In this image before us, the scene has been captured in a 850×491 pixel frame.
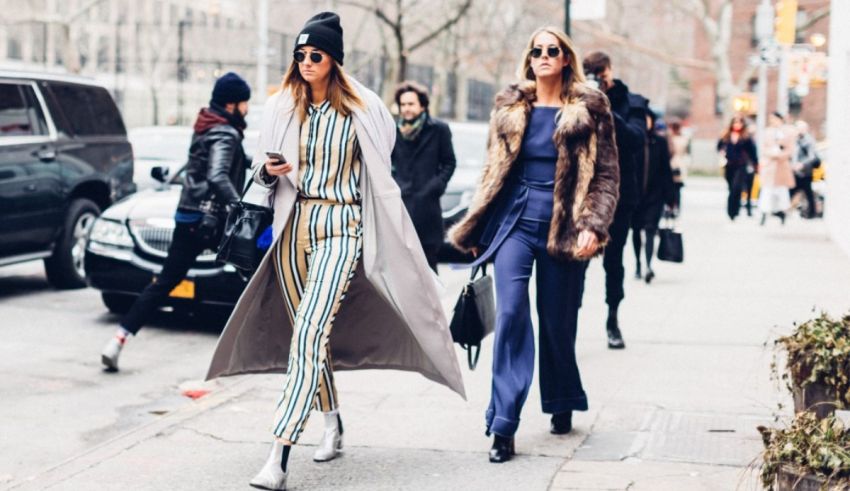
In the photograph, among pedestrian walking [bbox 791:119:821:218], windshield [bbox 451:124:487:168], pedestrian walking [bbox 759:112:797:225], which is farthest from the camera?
pedestrian walking [bbox 791:119:821:218]

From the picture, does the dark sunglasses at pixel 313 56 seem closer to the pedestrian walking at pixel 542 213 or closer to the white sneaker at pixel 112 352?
the pedestrian walking at pixel 542 213

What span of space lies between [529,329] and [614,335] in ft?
10.2

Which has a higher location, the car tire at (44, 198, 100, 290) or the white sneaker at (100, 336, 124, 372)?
the car tire at (44, 198, 100, 290)

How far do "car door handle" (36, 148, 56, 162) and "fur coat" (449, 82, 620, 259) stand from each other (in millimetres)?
6580

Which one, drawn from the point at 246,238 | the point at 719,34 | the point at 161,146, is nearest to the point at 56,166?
the point at 161,146

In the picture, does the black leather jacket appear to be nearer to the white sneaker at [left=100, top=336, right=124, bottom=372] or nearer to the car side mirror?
the white sneaker at [left=100, top=336, right=124, bottom=372]

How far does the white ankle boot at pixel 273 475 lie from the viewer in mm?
5016

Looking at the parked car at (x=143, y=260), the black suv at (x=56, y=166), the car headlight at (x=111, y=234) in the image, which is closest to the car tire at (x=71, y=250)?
the black suv at (x=56, y=166)

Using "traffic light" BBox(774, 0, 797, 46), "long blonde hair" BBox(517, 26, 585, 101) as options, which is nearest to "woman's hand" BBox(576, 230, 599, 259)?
"long blonde hair" BBox(517, 26, 585, 101)

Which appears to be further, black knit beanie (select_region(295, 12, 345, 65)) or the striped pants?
black knit beanie (select_region(295, 12, 345, 65))

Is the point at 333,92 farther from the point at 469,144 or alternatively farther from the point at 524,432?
the point at 469,144

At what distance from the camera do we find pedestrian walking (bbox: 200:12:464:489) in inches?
204

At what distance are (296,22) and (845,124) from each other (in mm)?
39065

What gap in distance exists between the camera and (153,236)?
386 inches
